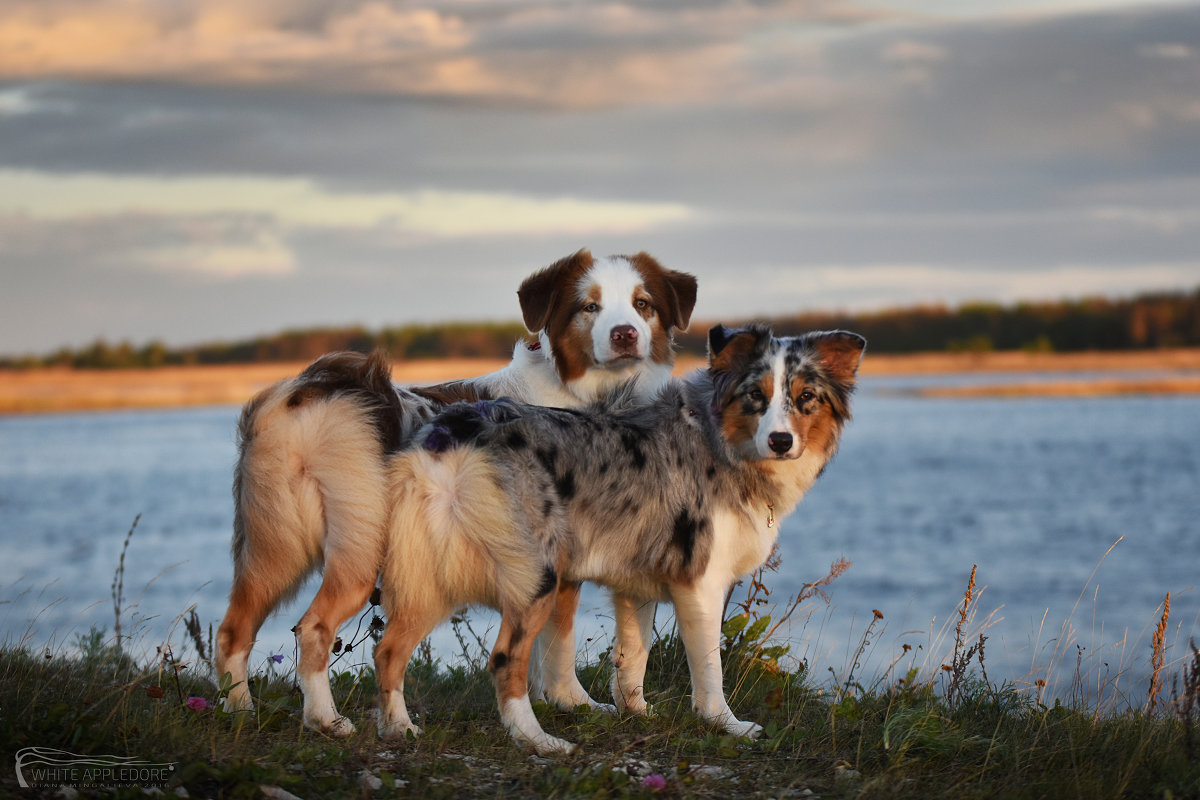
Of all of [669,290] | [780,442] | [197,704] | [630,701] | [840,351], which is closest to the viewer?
[197,704]

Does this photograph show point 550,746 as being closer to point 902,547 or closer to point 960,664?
point 960,664

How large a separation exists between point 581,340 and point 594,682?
2.27 m

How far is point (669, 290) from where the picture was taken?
276 inches

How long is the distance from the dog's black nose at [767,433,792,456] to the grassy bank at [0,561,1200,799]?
157 cm

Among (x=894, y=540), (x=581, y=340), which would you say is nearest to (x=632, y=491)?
(x=581, y=340)

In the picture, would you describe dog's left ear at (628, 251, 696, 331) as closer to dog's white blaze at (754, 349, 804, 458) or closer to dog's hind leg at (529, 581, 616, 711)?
dog's white blaze at (754, 349, 804, 458)

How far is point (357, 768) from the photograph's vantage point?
16.6ft

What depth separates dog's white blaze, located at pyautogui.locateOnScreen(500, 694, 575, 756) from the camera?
5430 millimetres

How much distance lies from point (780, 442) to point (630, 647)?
5.39 feet

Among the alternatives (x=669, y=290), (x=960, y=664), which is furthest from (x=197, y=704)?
(x=960, y=664)

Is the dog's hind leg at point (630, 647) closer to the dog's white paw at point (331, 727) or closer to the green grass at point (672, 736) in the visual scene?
the green grass at point (672, 736)

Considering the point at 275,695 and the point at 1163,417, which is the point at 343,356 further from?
the point at 1163,417

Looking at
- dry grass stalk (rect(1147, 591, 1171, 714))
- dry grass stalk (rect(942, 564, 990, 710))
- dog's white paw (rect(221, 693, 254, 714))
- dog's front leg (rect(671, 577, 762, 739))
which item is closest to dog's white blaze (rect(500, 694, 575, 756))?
dog's front leg (rect(671, 577, 762, 739))

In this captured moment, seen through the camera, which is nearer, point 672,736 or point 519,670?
point 519,670
